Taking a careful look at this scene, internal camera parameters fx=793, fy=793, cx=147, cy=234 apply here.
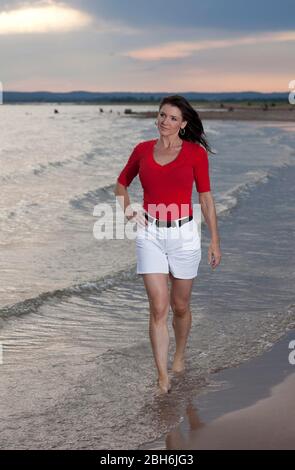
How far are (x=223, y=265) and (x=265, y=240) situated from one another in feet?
7.68

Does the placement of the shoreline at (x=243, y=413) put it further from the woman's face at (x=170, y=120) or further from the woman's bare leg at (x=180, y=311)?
the woman's face at (x=170, y=120)

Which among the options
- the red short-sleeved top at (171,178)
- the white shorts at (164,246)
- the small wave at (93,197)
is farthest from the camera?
the small wave at (93,197)

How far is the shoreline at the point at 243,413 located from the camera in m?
5.04

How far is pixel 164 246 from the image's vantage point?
579 centimetres

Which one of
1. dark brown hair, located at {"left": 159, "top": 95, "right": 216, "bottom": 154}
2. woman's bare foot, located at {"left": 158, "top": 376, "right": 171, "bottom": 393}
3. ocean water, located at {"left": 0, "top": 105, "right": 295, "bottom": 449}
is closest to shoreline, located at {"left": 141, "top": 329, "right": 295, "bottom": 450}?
ocean water, located at {"left": 0, "top": 105, "right": 295, "bottom": 449}

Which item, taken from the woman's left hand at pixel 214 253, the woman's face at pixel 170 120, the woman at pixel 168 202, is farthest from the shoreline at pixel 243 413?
the woman's face at pixel 170 120

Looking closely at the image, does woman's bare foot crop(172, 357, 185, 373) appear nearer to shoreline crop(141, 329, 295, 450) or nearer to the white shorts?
shoreline crop(141, 329, 295, 450)

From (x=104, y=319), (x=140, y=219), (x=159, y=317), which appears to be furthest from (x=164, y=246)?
(x=104, y=319)

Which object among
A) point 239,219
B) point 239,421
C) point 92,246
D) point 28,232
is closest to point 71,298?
point 92,246

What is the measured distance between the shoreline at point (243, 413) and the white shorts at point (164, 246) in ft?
3.48

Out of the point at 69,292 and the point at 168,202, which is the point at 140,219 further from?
the point at 69,292

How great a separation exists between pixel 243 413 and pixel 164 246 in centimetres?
131

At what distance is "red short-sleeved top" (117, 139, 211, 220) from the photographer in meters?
5.65

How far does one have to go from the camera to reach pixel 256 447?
16.0ft
